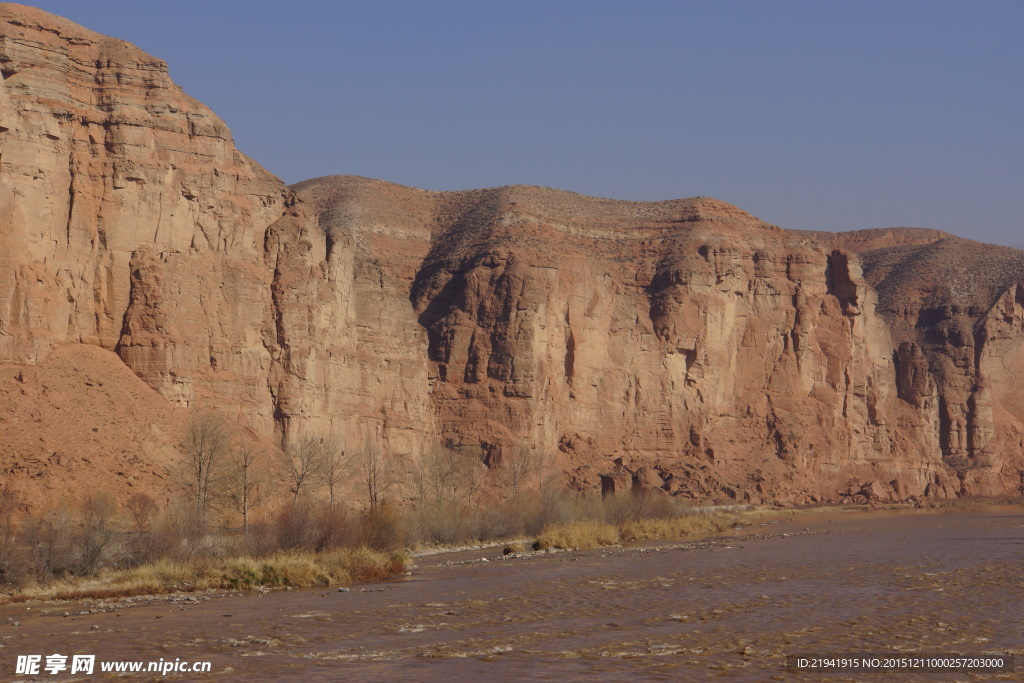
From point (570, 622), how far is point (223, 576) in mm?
12849

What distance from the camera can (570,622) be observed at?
2656 centimetres

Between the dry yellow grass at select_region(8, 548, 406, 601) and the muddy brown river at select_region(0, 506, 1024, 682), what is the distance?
54.4 inches

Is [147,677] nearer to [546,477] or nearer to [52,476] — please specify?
[52,476]

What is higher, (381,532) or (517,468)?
(517,468)

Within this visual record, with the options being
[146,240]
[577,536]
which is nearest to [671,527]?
[577,536]

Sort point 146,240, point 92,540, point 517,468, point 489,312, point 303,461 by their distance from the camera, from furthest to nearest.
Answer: point 489,312, point 517,468, point 146,240, point 303,461, point 92,540

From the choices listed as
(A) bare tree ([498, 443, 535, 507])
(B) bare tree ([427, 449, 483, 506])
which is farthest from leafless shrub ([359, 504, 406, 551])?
(A) bare tree ([498, 443, 535, 507])

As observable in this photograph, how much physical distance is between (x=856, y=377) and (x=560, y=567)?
75069 mm

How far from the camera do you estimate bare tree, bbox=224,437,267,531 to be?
4834 cm

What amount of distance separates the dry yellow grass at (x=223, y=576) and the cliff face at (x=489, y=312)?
1366 centimetres

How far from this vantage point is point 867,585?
33344 millimetres

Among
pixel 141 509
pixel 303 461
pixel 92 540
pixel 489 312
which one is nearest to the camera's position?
pixel 92 540

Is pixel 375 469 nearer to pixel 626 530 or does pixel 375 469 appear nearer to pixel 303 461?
pixel 303 461

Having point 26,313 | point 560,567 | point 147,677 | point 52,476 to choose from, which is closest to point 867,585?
point 560,567
